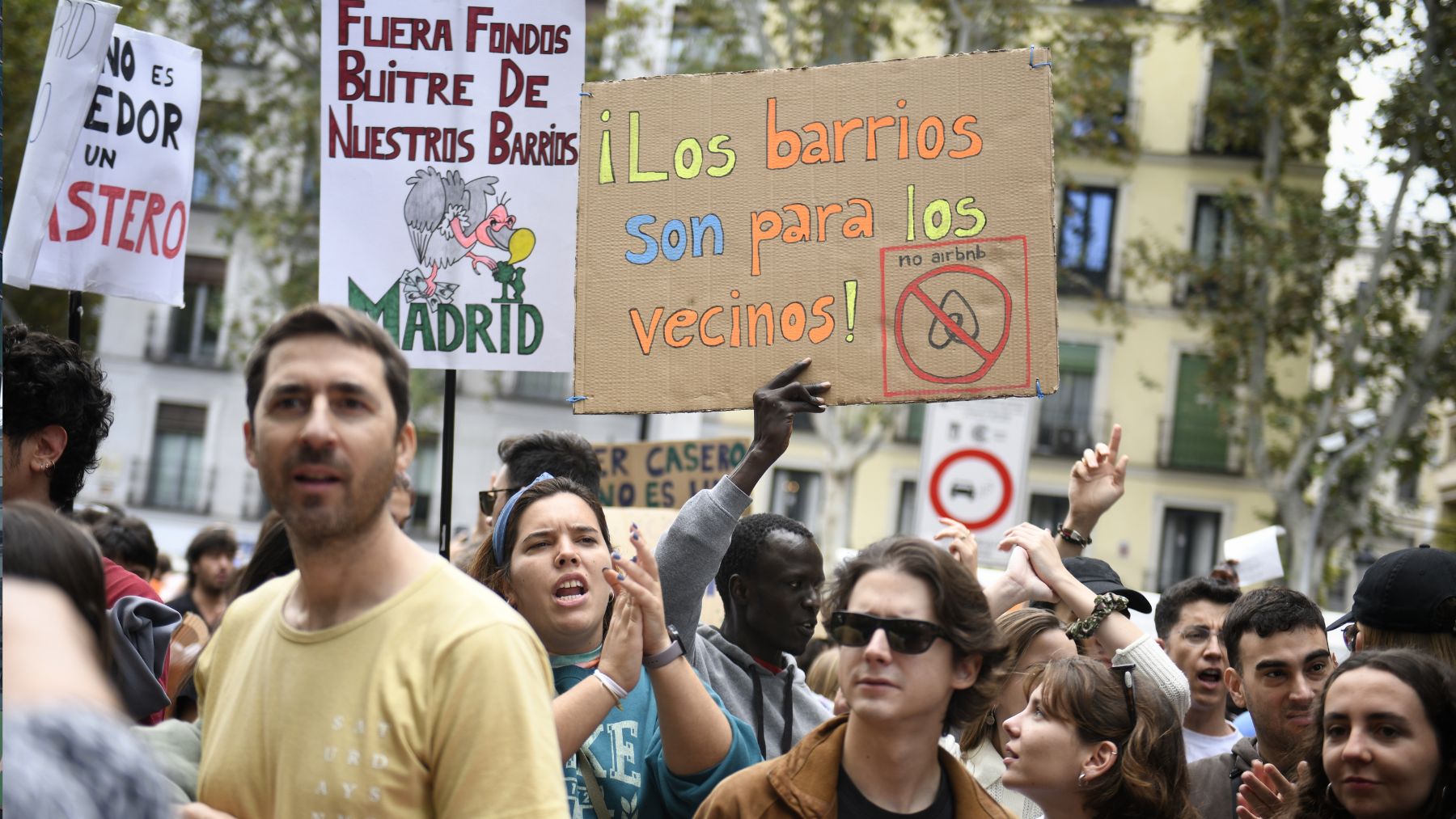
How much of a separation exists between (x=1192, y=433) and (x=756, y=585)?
27869 mm

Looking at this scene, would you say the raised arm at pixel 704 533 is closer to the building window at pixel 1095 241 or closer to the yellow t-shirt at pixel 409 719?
the yellow t-shirt at pixel 409 719

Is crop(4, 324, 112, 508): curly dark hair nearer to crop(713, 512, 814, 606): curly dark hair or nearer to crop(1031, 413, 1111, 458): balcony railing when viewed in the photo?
crop(713, 512, 814, 606): curly dark hair

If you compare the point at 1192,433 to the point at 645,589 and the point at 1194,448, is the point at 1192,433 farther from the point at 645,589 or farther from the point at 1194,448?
the point at 645,589

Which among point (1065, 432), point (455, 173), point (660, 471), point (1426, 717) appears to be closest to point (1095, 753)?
point (1426, 717)

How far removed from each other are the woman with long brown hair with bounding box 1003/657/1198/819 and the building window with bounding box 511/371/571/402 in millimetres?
28738

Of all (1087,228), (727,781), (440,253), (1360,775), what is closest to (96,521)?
(440,253)

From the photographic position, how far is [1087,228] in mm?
27484

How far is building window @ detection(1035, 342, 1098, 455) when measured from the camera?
30.7 metres

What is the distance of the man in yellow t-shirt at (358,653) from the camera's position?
2145mm

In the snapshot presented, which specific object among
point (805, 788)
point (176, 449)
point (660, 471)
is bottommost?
point (176, 449)

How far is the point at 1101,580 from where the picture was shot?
4.69 metres

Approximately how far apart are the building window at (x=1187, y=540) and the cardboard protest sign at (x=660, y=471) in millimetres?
24361

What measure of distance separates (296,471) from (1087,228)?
86.4 feet

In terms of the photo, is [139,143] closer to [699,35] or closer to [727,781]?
[727,781]
